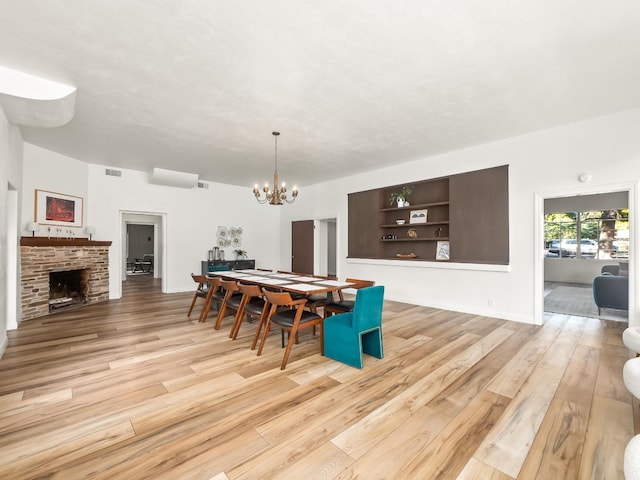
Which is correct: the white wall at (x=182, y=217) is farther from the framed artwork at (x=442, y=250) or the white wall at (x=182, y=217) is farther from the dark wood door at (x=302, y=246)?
the framed artwork at (x=442, y=250)

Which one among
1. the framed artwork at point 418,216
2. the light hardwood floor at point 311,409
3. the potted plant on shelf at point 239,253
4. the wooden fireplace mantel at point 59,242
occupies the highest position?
the framed artwork at point 418,216

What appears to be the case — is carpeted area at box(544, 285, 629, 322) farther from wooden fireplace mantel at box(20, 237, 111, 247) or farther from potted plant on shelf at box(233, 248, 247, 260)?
wooden fireplace mantel at box(20, 237, 111, 247)

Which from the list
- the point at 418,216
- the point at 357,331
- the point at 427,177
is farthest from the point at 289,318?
the point at 427,177

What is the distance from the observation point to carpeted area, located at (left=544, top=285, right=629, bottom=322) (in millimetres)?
4885

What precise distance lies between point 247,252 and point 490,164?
20.3ft

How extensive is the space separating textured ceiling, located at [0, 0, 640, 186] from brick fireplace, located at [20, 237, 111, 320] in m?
1.74

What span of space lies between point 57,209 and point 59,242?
0.71 m

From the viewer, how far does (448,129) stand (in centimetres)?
421

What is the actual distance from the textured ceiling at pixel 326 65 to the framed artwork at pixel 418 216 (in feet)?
5.24

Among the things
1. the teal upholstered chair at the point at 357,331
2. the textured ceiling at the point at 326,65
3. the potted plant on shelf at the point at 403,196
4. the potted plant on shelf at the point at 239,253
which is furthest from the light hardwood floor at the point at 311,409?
the potted plant on shelf at the point at 239,253

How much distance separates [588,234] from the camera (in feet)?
28.1

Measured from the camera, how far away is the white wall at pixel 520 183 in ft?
12.3

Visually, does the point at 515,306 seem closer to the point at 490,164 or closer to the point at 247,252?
the point at 490,164

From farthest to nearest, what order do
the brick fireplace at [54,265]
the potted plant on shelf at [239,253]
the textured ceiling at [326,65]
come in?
the potted plant on shelf at [239,253], the brick fireplace at [54,265], the textured ceiling at [326,65]
